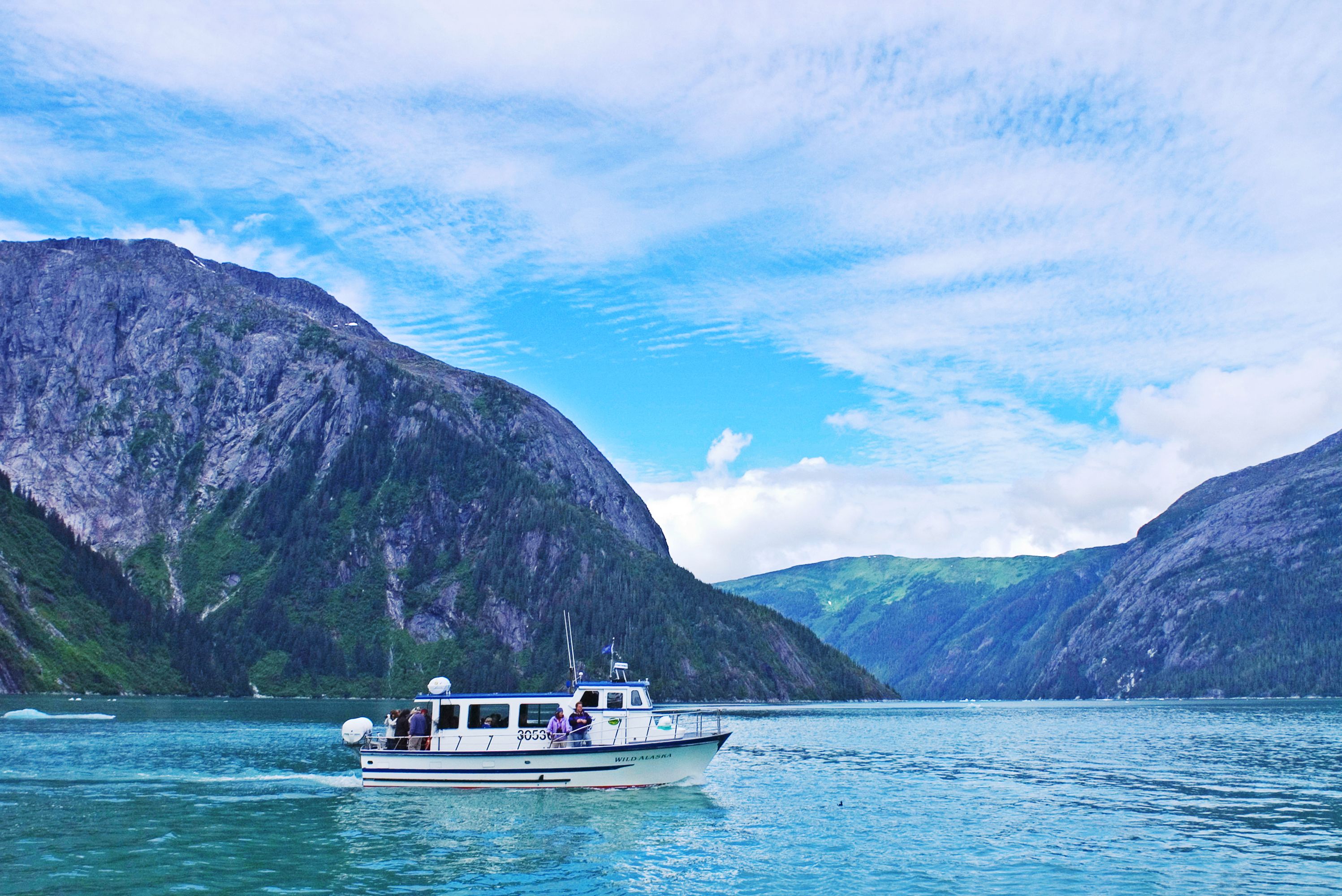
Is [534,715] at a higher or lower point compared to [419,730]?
higher

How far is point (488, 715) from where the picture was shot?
67812 mm

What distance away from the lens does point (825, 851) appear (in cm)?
4878

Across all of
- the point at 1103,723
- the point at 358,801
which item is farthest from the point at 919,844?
the point at 1103,723

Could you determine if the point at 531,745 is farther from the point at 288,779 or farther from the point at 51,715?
the point at 51,715

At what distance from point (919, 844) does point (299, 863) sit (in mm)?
27722

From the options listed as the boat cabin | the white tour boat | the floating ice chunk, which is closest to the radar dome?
the white tour boat

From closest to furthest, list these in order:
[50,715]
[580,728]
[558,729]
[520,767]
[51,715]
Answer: [520,767], [558,729], [580,728], [50,715], [51,715]

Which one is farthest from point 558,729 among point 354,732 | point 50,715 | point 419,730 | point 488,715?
point 50,715

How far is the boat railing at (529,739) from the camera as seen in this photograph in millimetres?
66312

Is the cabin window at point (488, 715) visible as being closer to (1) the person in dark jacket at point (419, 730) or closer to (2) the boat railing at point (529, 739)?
(2) the boat railing at point (529, 739)

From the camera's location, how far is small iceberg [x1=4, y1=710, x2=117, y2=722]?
136m

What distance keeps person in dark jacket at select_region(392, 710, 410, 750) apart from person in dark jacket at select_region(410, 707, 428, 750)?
0.51 m

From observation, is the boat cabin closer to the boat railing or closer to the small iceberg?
the boat railing

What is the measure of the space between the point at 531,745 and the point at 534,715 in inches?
78.5
